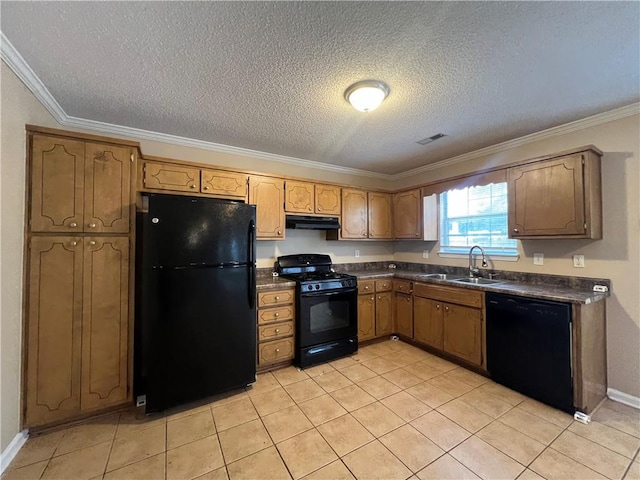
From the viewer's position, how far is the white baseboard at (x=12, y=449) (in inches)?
63.2

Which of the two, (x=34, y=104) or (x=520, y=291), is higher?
(x=34, y=104)

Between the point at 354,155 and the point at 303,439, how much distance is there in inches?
123

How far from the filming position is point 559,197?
2434 millimetres

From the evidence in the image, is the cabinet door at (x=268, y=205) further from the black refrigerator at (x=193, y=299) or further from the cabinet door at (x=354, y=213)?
the cabinet door at (x=354, y=213)

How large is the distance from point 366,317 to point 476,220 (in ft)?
6.18

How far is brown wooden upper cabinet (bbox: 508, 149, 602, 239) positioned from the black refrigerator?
8.80 feet

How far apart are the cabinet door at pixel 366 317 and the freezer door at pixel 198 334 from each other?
4.73 feet

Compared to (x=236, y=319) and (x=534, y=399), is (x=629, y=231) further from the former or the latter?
(x=236, y=319)

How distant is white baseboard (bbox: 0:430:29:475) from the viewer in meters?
1.61

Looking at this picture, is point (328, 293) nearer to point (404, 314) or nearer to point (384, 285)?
point (384, 285)

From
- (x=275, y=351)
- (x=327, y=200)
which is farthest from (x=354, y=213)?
(x=275, y=351)

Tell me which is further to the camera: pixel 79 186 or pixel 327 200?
pixel 327 200

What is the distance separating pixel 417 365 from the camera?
2979 mm

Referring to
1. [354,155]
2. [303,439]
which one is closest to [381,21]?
[354,155]
